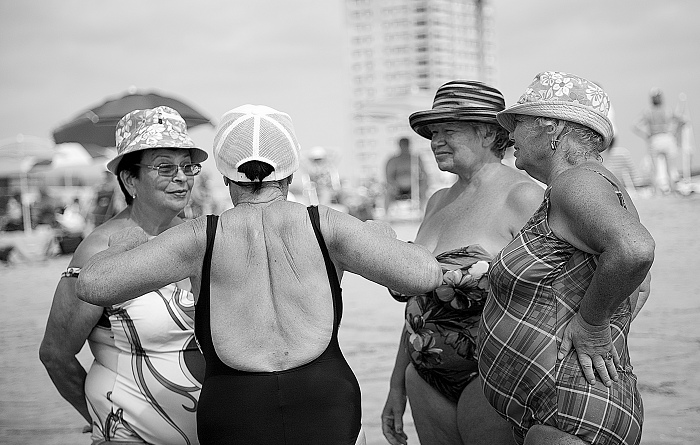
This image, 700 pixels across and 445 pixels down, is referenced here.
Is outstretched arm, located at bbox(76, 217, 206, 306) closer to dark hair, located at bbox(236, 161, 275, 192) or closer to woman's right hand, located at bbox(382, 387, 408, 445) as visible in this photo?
dark hair, located at bbox(236, 161, 275, 192)

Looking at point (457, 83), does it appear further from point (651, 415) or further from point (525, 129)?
point (651, 415)

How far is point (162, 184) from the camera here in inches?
112

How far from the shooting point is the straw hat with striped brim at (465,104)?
2773mm

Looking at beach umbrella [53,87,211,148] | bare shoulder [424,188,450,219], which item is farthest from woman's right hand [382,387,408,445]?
beach umbrella [53,87,211,148]

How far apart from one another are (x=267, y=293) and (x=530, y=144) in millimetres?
901

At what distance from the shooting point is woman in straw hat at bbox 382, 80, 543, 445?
8.51 ft

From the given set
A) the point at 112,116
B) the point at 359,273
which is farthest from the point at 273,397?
the point at 112,116

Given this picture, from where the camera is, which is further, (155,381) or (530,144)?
(155,381)

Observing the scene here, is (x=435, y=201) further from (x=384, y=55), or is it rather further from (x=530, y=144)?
(x=384, y=55)

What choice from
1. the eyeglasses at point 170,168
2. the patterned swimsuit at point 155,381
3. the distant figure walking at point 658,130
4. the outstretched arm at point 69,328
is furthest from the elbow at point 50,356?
the distant figure walking at point 658,130

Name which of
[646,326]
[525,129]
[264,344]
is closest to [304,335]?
[264,344]

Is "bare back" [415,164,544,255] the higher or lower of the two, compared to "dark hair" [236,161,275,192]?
lower

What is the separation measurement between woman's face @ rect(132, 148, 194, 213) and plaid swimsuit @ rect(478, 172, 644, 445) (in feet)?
4.35

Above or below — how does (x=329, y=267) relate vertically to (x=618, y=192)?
below
